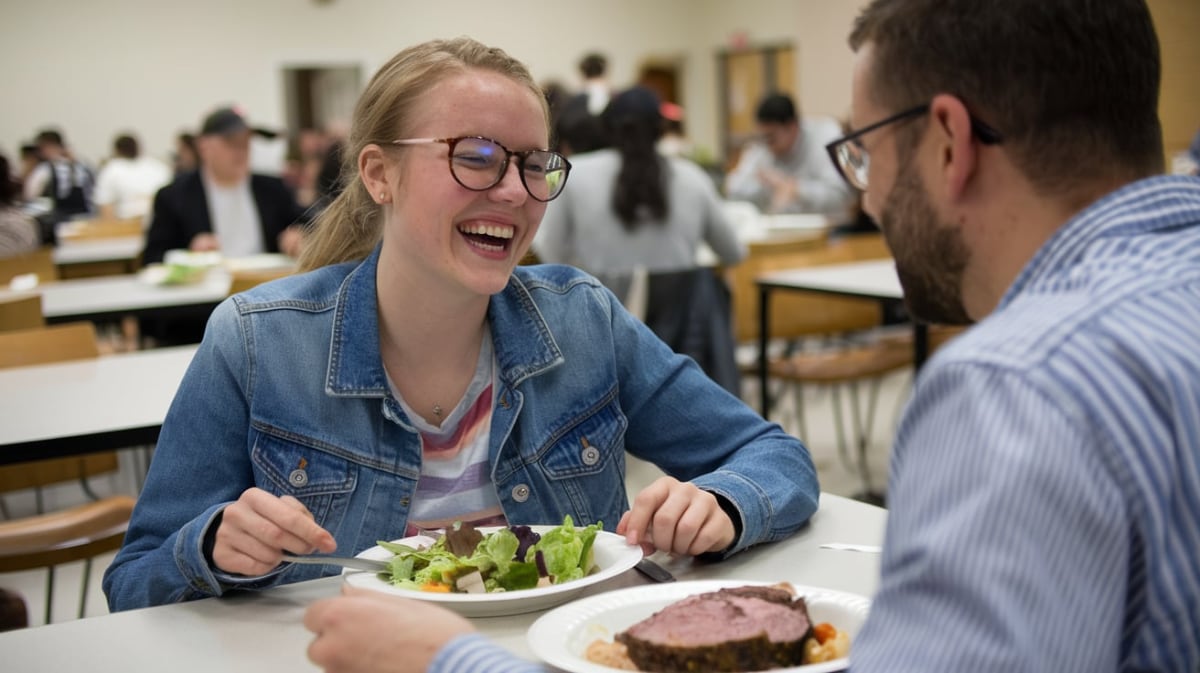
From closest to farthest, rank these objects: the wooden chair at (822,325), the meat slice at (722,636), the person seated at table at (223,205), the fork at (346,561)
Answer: the meat slice at (722,636) → the fork at (346,561) → the wooden chair at (822,325) → the person seated at table at (223,205)

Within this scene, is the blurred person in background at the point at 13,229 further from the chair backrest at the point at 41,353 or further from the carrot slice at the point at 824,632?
the carrot slice at the point at 824,632

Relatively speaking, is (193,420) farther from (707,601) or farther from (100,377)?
(100,377)

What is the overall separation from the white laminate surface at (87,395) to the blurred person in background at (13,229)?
2610 millimetres

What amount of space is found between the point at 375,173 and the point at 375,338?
236 millimetres

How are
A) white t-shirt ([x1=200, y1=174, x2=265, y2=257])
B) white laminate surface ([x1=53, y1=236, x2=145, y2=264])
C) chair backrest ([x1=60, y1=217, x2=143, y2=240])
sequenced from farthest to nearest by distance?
chair backrest ([x1=60, y1=217, x2=143, y2=240]) < white laminate surface ([x1=53, y1=236, x2=145, y2=264]) < white t-shirt ([x1=200, y1=174, x2=265, y2=257])

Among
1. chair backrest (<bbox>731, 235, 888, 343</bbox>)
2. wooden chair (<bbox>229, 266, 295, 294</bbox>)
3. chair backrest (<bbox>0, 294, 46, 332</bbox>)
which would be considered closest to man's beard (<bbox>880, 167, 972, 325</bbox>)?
wooden chair (<bbox>229, 266, 295, 294</bbox>)

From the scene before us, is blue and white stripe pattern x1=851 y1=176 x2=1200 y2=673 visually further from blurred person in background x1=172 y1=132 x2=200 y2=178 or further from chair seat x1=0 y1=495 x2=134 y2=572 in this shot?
blurred person in background x1=172 y1=132 x2=200 y2=178

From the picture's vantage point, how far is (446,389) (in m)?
1.55

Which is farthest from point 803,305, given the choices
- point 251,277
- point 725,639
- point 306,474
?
point 725,639

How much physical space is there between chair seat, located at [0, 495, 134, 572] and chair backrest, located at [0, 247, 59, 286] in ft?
9.21

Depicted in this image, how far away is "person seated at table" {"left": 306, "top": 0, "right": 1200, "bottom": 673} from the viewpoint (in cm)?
67

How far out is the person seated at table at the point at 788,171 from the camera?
273 inches

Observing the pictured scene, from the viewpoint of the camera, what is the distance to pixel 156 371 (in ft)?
8.61

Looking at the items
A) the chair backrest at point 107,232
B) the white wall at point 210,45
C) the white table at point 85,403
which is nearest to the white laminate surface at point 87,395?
the white table at point 85,403
